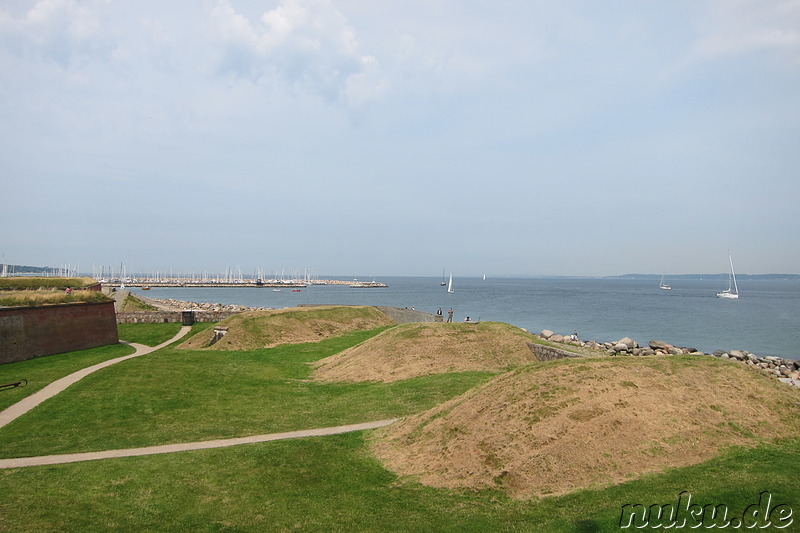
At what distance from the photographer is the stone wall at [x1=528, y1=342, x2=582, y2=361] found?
26.2 metres

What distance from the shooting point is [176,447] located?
55.9 feet

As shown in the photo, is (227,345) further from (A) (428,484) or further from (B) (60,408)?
(A) (428,484)

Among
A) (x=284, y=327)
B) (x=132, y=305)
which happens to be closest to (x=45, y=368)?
(x=284, y=327)

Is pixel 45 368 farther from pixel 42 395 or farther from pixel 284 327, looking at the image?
pixel 284 327

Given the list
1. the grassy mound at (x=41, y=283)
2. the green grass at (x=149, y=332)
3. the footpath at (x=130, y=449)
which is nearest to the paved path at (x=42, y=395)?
the footpath at (x=130, y=449)

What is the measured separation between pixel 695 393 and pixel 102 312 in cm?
4135

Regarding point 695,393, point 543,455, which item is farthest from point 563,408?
point 695,393

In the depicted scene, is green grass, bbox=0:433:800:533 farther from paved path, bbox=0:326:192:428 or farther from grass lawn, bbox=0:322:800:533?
paved path, bbox=0:326:192:428

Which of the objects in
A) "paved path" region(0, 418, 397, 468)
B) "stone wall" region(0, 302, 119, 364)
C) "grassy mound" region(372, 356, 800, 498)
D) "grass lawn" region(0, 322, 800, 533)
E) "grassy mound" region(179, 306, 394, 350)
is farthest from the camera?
"grassy mound" region(179, 306, 394, 350)

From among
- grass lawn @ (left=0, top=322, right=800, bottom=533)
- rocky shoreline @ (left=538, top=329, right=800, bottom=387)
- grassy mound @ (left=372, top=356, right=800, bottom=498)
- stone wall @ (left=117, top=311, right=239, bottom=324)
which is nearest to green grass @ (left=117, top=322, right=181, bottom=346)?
stone wall @ (left=117, top=311, right=239, bottom=324)

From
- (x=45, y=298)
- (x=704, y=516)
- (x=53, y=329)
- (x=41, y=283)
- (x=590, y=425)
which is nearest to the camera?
(x=704, y=516)

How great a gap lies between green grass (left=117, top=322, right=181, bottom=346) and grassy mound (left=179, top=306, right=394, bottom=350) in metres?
4.54

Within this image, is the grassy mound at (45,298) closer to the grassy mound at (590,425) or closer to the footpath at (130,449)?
the footpath at (130,449)

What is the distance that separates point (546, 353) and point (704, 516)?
738 inches
